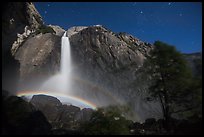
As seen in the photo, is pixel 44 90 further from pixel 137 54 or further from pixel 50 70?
pixel 137 54

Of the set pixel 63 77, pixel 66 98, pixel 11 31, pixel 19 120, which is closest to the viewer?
pixel 19 120

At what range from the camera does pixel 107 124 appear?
19594mm

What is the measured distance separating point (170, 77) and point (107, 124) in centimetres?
722

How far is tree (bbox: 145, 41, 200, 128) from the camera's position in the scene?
70.3 feet

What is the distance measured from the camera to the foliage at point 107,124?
762 inches

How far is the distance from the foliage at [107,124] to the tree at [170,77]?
16.3 feet

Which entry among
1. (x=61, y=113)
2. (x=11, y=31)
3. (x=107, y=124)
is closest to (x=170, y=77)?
(x=107, y=124)

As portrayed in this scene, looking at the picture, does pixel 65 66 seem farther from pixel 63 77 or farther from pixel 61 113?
pixel 61 113

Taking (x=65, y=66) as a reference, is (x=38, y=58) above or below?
above

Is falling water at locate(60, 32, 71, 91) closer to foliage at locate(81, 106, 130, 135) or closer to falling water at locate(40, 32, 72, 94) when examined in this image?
falling water at locate(40, 32, 72, 94)

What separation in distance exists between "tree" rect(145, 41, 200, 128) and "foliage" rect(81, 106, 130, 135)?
496 cm

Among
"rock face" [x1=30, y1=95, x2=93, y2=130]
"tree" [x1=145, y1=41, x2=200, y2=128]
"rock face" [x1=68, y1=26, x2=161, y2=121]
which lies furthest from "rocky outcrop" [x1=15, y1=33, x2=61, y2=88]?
"tree" [x1=145, y1=41, x2=200, y2=128]

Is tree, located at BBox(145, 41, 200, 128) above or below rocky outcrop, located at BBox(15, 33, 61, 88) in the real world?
below

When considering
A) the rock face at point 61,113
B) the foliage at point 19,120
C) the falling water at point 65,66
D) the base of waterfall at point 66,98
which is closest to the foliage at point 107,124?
the foliage at point 19,120
